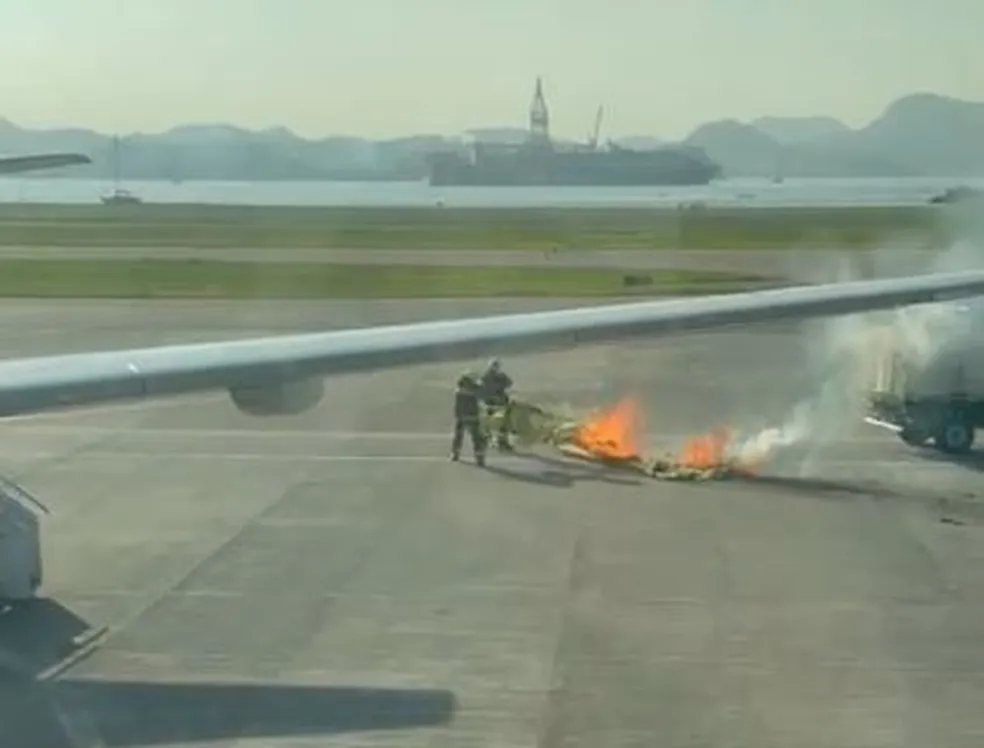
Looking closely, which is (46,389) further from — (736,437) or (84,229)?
(84,229)

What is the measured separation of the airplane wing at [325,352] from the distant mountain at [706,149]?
11468 mm

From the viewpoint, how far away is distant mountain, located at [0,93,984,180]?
31.6 m

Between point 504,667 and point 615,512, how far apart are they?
756 cm

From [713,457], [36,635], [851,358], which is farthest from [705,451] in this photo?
[36,635]

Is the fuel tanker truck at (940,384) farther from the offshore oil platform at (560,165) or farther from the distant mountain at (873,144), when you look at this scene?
the offshore oil platform at (560,165)

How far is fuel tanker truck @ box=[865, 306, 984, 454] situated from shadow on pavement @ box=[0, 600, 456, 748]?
1523 cm

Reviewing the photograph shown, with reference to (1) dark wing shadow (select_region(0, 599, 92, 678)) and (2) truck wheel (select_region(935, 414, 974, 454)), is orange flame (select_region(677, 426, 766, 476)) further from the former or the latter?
(1) dark wing shadow (select_region(0, 599, 92, 678))

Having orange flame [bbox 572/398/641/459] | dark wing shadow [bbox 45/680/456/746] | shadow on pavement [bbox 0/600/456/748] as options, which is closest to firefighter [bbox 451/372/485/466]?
orange flame [bbox 572/398/641/459]

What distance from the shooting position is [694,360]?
38844 mm

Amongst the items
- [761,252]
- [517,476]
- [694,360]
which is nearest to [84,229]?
[761,252]

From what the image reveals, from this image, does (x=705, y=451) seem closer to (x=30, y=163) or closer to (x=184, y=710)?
(x=30, y=163)

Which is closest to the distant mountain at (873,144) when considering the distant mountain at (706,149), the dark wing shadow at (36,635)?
the distant mountain at (706,149)

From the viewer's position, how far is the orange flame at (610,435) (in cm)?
2577

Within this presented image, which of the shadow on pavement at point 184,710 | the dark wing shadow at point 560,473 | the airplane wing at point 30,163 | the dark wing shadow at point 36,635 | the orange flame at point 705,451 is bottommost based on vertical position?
the dark wing shadow at point 560,473
